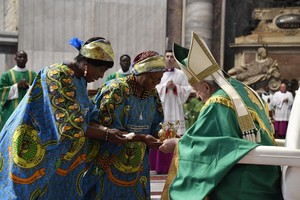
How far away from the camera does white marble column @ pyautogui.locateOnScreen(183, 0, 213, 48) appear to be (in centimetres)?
1542

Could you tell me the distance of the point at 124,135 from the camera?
13.7 feet

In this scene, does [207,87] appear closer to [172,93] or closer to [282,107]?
[172,93]

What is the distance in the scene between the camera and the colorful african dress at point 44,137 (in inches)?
152

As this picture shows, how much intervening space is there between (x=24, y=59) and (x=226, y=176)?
21.5ft

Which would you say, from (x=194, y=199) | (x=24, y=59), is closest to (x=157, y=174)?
(x=24, y=59)

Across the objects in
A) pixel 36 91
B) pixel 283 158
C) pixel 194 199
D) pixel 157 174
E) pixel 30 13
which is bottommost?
pixel 157 174

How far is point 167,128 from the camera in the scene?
4.05 metres

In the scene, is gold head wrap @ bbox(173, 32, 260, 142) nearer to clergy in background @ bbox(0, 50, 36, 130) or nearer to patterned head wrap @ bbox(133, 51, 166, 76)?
patterned head wrap @ bbox(133, 51, 166, 76)

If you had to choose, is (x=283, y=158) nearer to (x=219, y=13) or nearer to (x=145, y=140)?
(x=145, y=140)

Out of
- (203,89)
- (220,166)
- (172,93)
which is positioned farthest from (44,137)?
(172,93)

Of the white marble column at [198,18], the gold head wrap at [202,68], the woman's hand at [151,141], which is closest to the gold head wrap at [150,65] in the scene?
the woman's hand at [151,141]

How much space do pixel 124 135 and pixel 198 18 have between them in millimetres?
11624

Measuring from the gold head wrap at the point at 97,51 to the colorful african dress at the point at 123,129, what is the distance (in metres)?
0.37

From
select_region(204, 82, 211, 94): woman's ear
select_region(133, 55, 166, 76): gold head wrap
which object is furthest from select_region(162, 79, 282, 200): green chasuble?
select_region(133, 55, 166, 76): gold head wrap
